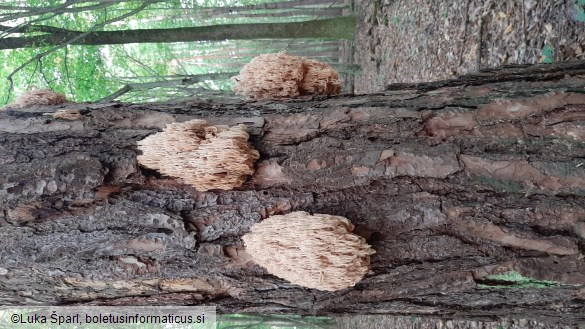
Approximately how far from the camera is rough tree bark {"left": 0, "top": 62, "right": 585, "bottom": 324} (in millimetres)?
1888

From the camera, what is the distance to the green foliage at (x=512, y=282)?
6.38ft

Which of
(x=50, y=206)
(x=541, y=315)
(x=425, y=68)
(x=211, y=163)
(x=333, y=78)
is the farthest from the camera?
(x=425, y=68)

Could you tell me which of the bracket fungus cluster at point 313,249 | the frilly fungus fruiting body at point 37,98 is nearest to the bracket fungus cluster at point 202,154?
the bracket fungus cluster at point 313,249

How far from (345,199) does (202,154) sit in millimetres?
609

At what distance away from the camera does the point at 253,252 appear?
1991 millimetres

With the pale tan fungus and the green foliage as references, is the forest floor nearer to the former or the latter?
the green foliage

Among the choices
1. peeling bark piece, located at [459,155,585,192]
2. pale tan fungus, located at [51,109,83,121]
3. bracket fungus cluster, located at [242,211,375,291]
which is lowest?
bracket fungus cluster, located at [242,211,375,291]

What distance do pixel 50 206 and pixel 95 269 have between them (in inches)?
13.0

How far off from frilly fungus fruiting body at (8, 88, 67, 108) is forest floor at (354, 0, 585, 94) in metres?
3.22

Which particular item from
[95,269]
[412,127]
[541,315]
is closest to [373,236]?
[412,127]

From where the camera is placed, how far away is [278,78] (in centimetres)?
255

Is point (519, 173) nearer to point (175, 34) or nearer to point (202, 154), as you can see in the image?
point (202, 154)

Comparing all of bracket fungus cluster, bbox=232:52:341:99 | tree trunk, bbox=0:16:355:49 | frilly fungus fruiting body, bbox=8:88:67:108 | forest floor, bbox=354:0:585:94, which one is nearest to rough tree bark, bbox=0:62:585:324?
frilly fungus fruiting body, bbox=8:88:67:108

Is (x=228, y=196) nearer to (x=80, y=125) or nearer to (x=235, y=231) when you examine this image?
(x=235, y=231)
